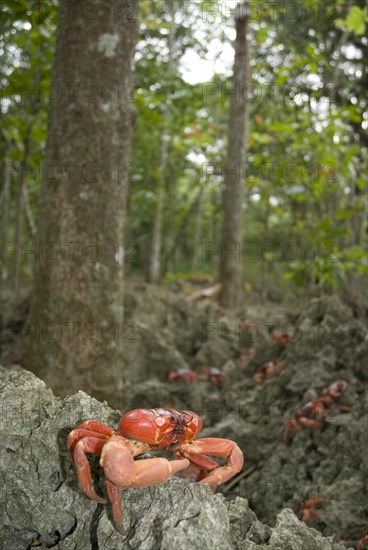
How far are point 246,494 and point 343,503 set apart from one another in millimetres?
675

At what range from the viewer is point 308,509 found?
2.93 m

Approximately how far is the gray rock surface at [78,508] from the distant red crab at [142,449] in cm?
11

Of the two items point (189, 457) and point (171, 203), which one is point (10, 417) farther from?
point (171, 203)

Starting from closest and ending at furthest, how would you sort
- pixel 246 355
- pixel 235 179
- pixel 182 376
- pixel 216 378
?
pixel 182 376
pixel 216 378
pixel 246 355
pixel 235 179

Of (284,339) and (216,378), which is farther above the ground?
(284,339)

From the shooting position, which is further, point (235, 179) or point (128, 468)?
point (235, 179)

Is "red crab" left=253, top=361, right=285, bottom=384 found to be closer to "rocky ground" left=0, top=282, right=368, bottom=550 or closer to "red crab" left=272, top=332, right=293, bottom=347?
"rocky ground" left=0, top=282, right=368, bottom=550

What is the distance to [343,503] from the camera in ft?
9.61

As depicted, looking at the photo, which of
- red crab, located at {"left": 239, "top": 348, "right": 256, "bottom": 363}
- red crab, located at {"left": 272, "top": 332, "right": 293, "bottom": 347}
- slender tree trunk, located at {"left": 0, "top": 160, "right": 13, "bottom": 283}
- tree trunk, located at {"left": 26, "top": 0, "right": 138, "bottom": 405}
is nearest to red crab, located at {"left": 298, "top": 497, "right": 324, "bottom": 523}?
tree trunk, located at {"left": 26, "top": 0, "right": 138, "bottom": 405}

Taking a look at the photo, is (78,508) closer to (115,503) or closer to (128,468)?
(115,503)

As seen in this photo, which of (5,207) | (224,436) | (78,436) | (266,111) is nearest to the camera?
(78,436)

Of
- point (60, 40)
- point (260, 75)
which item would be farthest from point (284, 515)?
point (260, 75)

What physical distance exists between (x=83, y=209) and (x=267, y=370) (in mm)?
2423

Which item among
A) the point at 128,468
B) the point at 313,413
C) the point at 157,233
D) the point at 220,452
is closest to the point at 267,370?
the point at 313,413
